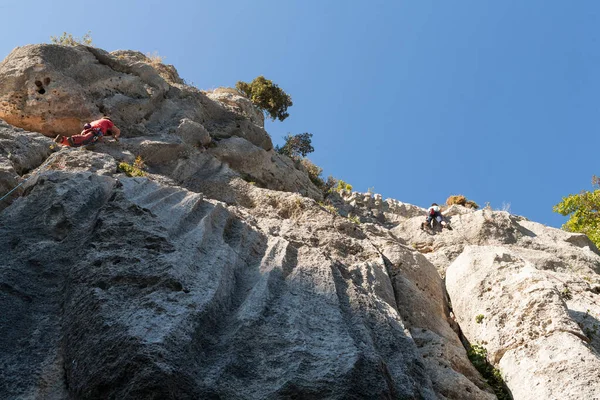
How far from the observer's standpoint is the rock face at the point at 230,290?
19.9 ft

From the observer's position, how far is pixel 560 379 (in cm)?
790

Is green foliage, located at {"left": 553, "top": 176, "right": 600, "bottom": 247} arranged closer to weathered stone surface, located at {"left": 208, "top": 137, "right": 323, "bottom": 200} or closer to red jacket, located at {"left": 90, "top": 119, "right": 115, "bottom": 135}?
weathered stone surface, located at {"left": 208, "top": 137, "right": 323, "bottom": 200}

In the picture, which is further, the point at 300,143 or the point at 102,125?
the point at 300,143

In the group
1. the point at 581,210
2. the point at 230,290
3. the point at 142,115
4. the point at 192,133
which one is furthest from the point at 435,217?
the point at 581,210

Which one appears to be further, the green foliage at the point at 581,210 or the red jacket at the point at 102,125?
the green foliage at the point at 581,210

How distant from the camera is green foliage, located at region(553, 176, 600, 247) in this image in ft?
86.9

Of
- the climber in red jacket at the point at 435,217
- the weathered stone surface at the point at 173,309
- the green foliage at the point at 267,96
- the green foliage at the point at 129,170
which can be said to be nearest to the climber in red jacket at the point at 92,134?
the green foliage at the point at 129,170

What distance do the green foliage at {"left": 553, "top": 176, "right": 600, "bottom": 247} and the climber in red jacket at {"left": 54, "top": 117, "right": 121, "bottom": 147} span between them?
22.2 m

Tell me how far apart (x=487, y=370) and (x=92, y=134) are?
10.0 meters

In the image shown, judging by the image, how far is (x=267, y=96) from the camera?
29.8m

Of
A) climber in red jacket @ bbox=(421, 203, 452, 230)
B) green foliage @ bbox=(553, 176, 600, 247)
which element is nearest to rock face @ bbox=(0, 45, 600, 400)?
climber in red jacket @ bbox=(421, 203, 452, 230)

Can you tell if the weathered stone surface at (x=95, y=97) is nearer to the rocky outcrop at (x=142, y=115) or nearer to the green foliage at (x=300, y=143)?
the rocky outcrop at (x=142, y=115)

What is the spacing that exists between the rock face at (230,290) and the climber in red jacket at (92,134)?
39cm

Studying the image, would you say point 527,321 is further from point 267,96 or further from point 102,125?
point 267,96
